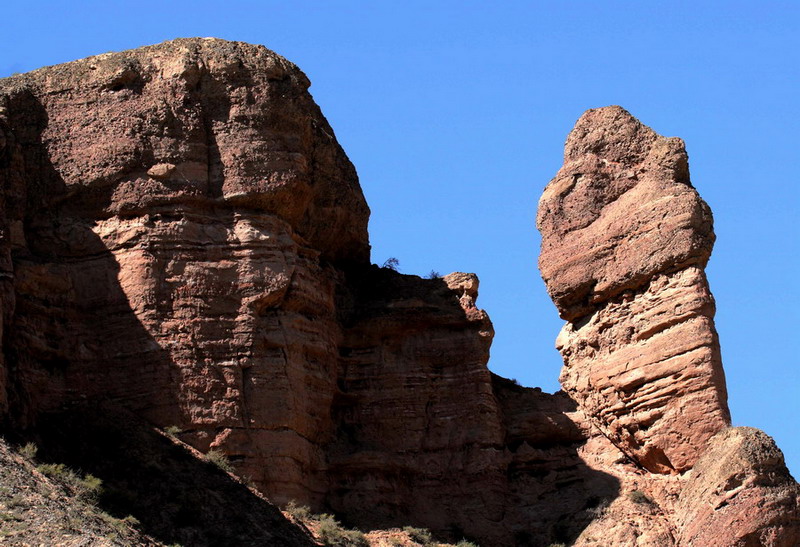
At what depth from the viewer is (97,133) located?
146ft

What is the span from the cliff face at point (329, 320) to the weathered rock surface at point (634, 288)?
0.05 meters

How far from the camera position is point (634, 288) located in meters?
45.7

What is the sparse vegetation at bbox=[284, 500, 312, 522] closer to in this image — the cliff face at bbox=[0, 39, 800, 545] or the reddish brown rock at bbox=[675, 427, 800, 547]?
the cliff face at bbox=[0, 39, 800, 545]

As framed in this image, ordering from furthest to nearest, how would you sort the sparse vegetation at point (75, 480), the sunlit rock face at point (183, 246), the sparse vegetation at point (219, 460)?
the sunlit rock face at point (183, 246) → the sparse vegetation at point (219, 460) → the sparse vegetation at point (75, 480)

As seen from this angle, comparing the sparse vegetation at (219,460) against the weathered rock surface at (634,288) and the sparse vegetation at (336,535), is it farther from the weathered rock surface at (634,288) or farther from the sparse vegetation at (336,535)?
the weathered rock surface at (634,288)

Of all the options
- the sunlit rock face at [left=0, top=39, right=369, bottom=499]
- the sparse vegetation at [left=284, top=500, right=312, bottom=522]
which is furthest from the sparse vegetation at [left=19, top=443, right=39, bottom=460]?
the sparse vegetation at [left=284, top=500, right=312, bottom=522]

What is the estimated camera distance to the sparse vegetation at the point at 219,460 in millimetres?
41188

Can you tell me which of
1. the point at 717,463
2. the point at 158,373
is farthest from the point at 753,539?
the point at 158,373

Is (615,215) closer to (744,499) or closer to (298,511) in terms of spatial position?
(744,499)

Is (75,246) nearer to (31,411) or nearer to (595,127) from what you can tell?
(31,411)

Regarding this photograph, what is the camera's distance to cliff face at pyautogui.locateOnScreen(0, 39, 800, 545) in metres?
42.5

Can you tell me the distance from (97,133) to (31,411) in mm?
7351

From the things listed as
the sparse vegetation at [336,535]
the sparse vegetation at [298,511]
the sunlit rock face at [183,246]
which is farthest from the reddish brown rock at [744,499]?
the sunlit rock face at [183,246]

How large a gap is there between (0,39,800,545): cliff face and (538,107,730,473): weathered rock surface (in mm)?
50
